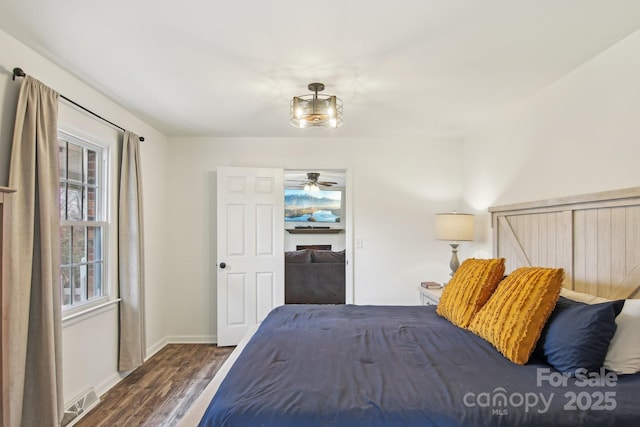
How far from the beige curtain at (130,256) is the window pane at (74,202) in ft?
1.18

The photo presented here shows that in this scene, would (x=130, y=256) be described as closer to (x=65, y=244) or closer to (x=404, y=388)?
(x=65, y=244)

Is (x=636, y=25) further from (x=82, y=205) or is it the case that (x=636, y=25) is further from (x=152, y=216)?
(x=152, y=216)

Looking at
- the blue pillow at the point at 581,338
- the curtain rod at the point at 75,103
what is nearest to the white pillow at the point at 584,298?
the blue pillow at the point at 581,338

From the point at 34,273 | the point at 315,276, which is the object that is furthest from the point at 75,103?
the point at 315,276

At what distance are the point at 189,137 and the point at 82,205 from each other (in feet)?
5.43

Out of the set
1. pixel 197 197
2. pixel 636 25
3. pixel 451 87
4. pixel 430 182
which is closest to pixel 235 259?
pixel 197 197

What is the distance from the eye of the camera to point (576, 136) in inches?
93.4

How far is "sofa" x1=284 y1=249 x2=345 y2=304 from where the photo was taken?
5551mm

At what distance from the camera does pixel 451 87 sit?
2701mm

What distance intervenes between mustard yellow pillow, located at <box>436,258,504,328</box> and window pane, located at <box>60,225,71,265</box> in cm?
270

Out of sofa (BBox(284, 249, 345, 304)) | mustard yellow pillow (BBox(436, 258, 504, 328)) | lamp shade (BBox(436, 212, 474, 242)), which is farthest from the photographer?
sofa (BBox(284, 249, 345, 304))

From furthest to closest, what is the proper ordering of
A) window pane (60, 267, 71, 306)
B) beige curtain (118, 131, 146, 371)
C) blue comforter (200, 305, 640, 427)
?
beige curtain (118, 131, 146, 371) < window pane (60, 267, 71, 306) < blue comforter (200, 305, 640, 427)

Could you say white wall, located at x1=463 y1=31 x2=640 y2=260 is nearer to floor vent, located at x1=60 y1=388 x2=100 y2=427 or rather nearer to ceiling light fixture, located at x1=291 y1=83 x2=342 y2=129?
ceiling light fixture, located at x1=291 y1=83 x2=342 y2=129

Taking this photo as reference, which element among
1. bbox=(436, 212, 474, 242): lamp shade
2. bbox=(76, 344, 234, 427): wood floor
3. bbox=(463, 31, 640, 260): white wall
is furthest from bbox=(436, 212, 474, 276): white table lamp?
bbox=(76, 344, 234, 427): wood floor
